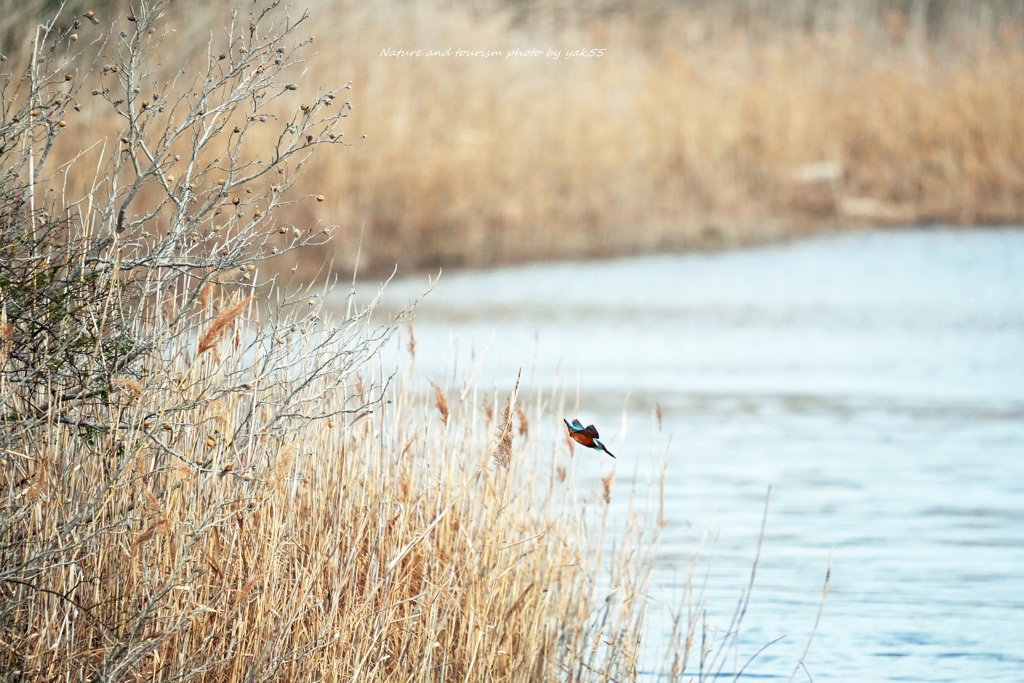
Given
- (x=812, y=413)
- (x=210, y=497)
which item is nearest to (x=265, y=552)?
(x=210, y=497)

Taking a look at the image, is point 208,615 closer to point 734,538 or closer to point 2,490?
point 2,490

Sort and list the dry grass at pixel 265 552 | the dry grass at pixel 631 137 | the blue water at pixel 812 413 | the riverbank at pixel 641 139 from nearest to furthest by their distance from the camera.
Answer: the dry grass at pixel 265 552, the blue water at pixel 812 413, the dry grass at pixel 631 137, the riverbank at pixel 641 139

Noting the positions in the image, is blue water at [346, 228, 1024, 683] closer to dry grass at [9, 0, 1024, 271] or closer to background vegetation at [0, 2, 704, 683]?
background vegetation at [0, 2, 704, 683]

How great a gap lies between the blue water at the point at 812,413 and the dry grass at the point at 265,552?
35 cm

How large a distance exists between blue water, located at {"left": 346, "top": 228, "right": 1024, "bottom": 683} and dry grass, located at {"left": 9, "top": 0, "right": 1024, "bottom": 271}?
2.06 ft

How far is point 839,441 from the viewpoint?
8.70 metres

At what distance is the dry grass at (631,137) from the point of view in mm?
14719

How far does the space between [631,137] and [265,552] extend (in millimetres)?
13658

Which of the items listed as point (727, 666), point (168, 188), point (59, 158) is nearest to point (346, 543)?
point (168, 188)

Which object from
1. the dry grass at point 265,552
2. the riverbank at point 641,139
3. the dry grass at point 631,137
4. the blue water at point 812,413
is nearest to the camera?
the dry grass at point 265,552

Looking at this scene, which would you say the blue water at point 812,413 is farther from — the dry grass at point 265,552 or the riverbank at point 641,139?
the riverbank at point 641,139

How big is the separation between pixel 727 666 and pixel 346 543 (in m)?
1.56

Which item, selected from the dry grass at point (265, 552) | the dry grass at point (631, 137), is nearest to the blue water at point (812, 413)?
the dry grass at point (265, 552)

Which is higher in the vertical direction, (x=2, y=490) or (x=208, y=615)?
(x=2, y=490)
